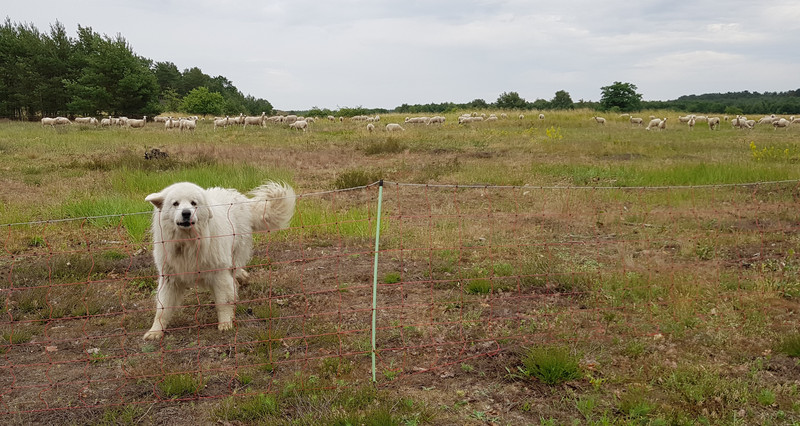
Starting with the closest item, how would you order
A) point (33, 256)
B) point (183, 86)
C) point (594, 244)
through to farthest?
1. point (33, 256)
2. point (594, 244)
3. point (183, 86)

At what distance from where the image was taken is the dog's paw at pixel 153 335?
4.42 metres

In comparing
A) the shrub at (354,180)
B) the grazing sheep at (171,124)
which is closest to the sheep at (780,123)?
the shrub at (354,180)

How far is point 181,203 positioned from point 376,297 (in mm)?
2123

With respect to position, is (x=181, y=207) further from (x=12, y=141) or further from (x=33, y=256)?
(x=12, y=141)

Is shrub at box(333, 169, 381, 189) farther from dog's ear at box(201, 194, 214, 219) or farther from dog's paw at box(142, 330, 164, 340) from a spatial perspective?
dog's paw at box(142, 330, 164, 340)

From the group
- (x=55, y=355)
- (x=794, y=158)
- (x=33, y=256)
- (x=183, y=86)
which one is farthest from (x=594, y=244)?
(x=183, y=86)

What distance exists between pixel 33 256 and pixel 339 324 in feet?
15.5

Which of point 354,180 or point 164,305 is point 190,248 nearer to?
point 164,305

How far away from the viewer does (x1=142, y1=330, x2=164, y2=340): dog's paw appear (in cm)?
442

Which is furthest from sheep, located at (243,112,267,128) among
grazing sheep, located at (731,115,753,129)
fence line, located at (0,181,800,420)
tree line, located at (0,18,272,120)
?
grazing sheep, located at (731,115,753,129)

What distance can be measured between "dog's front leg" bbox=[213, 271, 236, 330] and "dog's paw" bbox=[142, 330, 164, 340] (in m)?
0.52

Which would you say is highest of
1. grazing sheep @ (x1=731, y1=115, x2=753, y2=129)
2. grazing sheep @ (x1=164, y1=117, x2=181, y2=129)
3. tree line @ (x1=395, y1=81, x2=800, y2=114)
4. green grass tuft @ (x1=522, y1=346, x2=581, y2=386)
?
tree line @ (x1=395, y1=81, x2=800, y2=114)

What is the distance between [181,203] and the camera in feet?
13.9

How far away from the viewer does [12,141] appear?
61.9 ft
